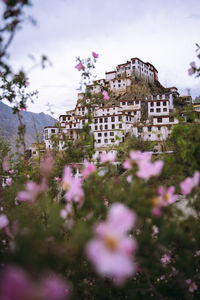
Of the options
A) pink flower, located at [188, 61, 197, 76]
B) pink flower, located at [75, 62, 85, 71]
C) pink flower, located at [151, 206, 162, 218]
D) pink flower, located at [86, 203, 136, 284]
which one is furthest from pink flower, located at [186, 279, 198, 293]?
pink flower, located at [75, 62, 85, 71]

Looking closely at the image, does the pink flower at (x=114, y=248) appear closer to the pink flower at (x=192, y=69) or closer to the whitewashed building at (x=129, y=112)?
the pink flower at (x=192, y=69)

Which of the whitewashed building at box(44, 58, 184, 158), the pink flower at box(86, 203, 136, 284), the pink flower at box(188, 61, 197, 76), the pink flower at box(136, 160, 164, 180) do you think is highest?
the whitewashed building at box(44, 58, 184, 158)

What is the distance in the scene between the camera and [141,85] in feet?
204

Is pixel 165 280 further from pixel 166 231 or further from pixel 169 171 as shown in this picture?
pixel 166 231

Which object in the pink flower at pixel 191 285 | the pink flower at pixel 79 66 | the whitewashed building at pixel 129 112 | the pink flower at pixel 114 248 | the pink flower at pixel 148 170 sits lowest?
the pink flower at pixel 191 285

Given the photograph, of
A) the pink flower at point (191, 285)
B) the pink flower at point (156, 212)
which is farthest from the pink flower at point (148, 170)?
the pink flower at point (191, 285)

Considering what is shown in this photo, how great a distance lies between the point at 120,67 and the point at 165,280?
6805cm

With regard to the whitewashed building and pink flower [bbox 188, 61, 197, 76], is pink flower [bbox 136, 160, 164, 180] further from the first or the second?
the whitewashed building

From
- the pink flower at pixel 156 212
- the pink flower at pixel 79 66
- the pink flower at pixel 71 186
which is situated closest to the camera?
the pink flower at pixel 156 212

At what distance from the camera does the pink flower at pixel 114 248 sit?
91 cm

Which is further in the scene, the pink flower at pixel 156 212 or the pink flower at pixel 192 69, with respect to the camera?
the pink flower at pixel 192 69

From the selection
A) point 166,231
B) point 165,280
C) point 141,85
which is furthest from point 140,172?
point 141,85

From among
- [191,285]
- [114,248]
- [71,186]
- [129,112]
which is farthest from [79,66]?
[129,112]

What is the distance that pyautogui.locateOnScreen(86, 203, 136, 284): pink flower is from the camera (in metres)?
0.91
